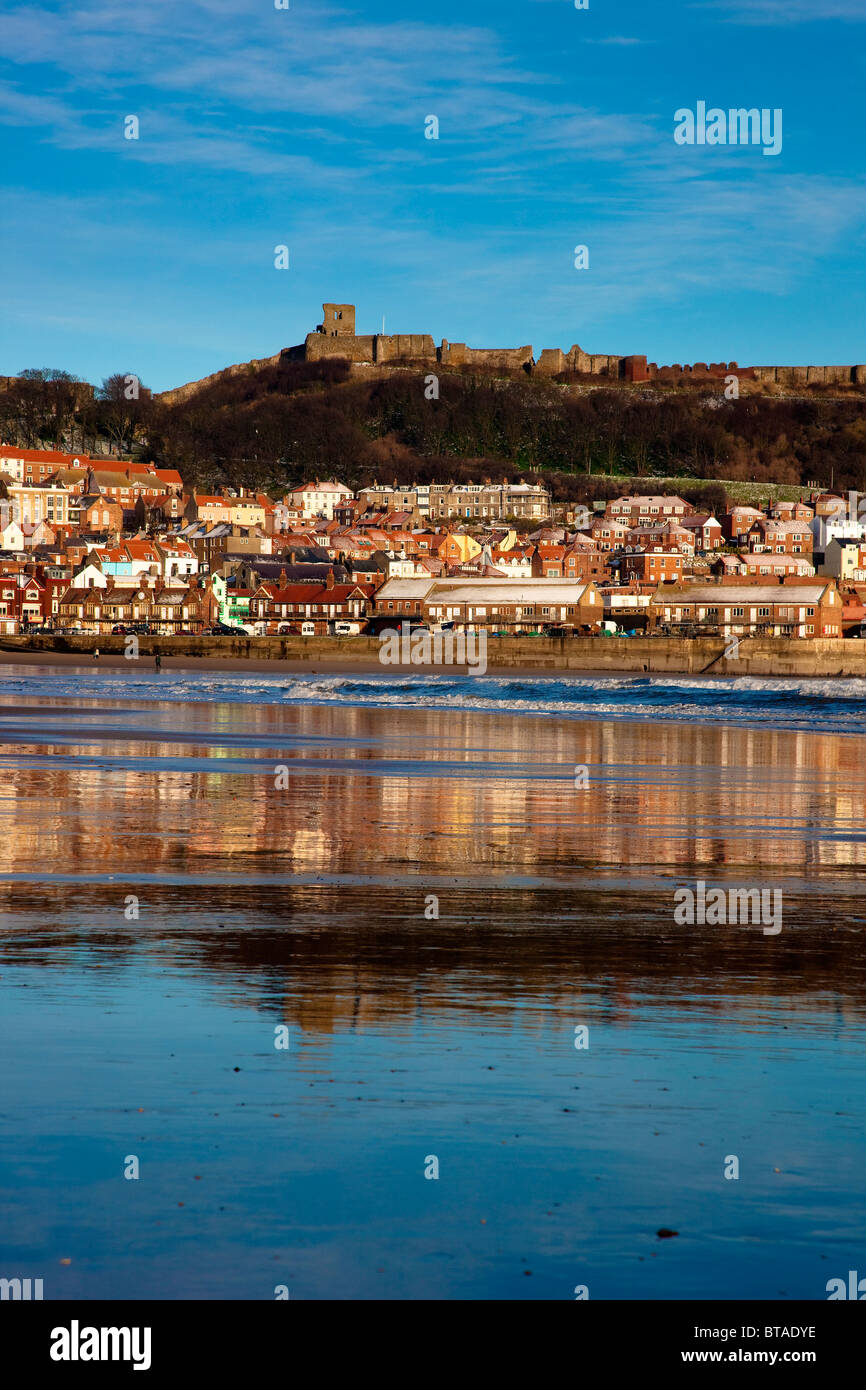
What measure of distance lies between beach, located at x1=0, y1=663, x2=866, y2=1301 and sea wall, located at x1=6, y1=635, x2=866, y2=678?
182 ft

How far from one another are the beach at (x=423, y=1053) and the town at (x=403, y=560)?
68.4 m

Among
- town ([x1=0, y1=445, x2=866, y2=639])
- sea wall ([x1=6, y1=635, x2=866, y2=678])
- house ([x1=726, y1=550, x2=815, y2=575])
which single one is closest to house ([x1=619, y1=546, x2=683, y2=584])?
town ([x1=0, y1=445, x2=866, y2=639])

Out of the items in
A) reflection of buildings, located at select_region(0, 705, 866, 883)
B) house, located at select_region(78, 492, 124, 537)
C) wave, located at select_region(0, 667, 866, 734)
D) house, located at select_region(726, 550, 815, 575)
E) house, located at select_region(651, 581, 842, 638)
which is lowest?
wave, located at select_region(0, 667, 866, 734)

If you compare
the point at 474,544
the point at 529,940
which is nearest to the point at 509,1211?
the point at 529,940

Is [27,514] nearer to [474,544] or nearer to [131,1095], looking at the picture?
[474,544]

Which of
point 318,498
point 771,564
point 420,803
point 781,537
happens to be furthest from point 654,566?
point 420,803

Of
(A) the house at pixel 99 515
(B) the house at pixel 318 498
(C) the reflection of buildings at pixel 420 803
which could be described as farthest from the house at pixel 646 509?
(C) the reflection of buildings at pixel 420 803

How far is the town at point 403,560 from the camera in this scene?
88.4 m

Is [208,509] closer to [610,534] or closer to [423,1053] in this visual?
[610,534]

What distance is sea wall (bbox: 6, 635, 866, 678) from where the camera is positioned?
6756cm

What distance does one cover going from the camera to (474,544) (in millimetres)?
144750

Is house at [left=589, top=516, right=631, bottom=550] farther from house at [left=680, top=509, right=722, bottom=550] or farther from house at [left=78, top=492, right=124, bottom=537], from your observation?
house at [left=78, top=492, right=124, bottom=537]

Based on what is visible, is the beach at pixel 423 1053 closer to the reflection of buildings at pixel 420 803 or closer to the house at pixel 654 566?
the reflection of buildings at pixel 420 803
